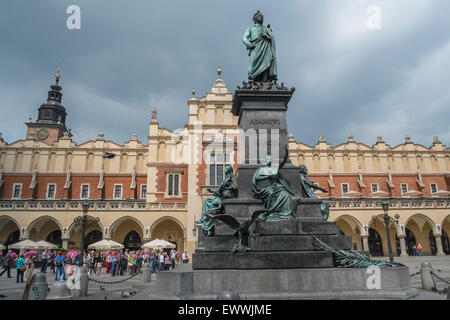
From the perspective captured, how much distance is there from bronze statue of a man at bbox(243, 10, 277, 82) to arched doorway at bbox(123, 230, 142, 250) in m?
25.2

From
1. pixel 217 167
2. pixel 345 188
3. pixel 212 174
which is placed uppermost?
pixel 217 167

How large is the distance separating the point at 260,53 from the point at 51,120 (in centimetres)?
4695

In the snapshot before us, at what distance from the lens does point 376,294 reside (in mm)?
4879

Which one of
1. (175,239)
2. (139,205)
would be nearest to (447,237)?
(175,239)

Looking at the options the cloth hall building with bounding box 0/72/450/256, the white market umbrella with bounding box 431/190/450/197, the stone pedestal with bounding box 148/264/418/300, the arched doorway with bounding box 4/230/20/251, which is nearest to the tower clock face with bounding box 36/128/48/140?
the cloth hall building with bounding box 0/72/450/256

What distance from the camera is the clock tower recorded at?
44.6 metres

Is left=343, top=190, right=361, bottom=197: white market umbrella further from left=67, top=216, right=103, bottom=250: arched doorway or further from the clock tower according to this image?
the clock tower

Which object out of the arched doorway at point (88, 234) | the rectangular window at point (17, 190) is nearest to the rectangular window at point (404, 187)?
the arched doorway at point (88, 234)

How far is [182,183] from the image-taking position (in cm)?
2945

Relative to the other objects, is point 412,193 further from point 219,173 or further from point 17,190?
point 17,190

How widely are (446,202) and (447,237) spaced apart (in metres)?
4.34

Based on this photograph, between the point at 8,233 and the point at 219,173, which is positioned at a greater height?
the point at 219,173

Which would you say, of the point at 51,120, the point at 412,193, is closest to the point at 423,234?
the point at 412,193
